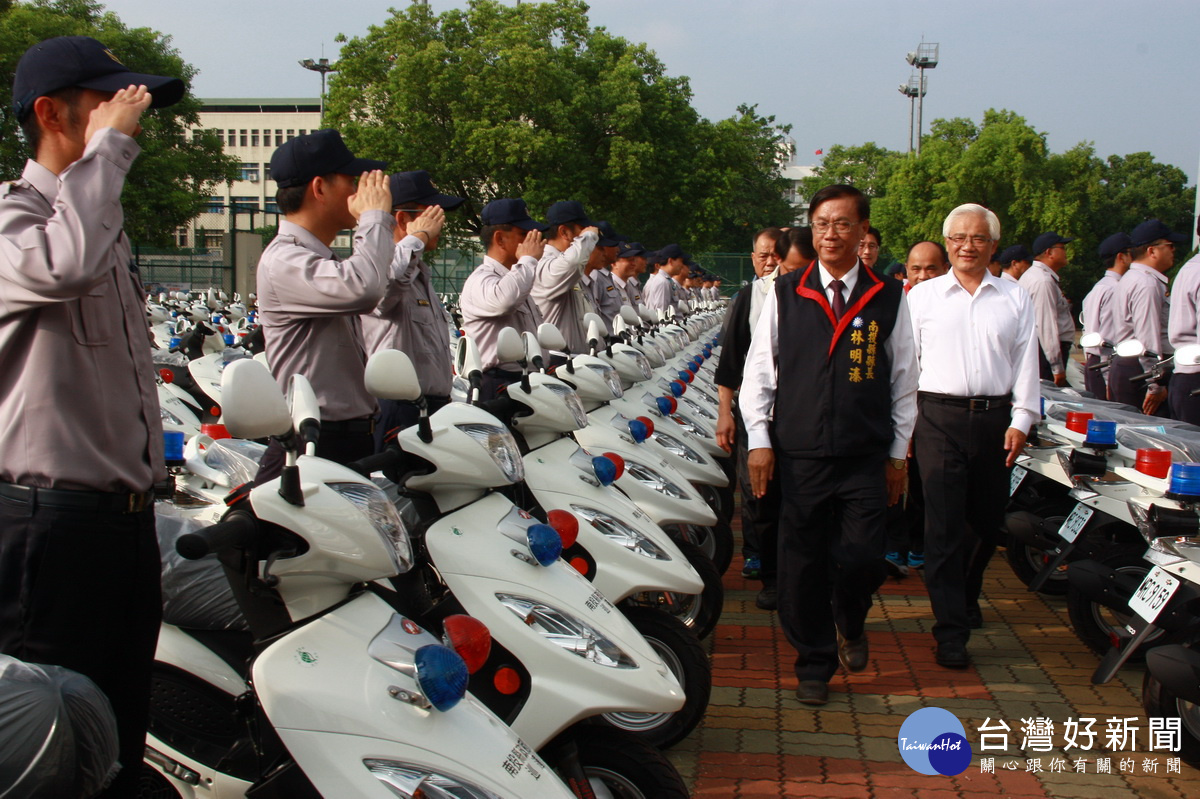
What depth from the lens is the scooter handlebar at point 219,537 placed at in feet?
6.43

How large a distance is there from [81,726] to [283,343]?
2039mm

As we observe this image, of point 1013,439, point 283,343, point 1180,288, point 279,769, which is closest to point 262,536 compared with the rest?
point 279,769

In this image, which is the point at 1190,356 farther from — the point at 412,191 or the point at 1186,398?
the point at 412,191

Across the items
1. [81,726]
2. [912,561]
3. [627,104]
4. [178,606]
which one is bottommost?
[912,561]

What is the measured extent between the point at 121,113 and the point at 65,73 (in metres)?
0.18

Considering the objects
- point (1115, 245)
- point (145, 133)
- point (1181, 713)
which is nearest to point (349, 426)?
point (1181, 713)

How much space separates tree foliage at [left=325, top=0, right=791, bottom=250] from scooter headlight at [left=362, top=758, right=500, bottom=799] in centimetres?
2635

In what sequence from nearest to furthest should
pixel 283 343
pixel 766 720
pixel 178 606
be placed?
pixel 178 606
pixel 283 343
pixel 766 720

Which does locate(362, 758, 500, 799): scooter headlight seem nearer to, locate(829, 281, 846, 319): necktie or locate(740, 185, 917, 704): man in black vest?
locate(740, 185, 917, 704): man in black vest

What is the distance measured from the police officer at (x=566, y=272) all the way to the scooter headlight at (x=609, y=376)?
160 centimetres

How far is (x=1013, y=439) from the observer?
14.4ft

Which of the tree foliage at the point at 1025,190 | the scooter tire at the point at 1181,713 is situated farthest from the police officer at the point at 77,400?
the tree foliage at the point at 1025,190

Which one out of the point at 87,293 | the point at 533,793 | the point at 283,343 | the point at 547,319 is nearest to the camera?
the point at 87,293

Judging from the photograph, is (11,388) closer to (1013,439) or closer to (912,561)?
(1013,439)
